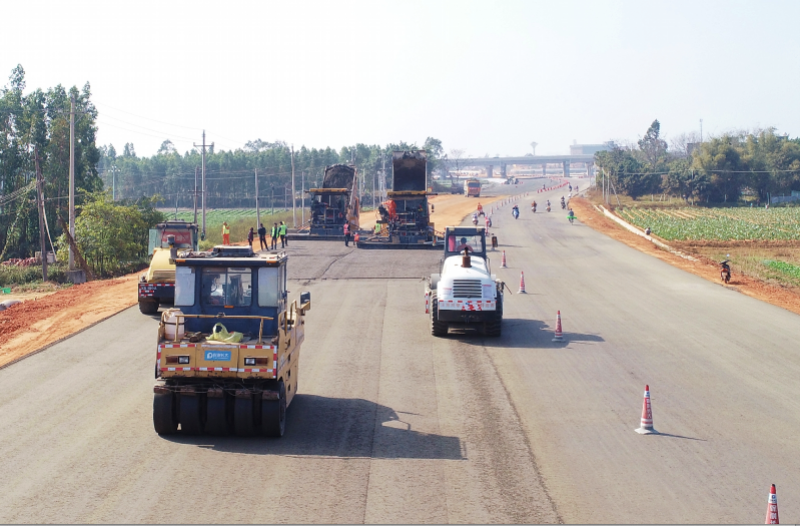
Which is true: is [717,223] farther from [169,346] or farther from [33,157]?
[169,346]

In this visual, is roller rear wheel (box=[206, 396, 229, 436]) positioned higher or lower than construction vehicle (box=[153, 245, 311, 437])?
lower

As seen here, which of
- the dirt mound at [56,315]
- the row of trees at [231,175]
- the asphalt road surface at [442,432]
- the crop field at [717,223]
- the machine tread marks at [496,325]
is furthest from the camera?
the row of trees at [231,175]

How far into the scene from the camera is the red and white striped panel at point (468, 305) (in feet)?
67.0

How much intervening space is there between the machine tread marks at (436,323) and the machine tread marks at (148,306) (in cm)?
859

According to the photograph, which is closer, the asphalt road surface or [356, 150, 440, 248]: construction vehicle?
the asphalt road surface

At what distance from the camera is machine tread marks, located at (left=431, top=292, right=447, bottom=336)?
67.8 feet

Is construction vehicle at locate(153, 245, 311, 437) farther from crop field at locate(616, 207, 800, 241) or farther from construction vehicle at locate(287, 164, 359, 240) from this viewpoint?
crop field at locate(616, 207, 800, 241)

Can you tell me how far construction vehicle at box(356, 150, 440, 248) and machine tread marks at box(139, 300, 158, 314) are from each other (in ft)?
73.8

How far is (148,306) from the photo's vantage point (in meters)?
23.8

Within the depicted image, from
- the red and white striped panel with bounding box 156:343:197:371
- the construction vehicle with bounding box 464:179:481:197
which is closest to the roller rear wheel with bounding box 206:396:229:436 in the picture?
the red and white striped panel with bounding box 156:343:197:371

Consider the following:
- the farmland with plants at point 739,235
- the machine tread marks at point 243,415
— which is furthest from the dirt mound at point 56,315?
the farmland with plants at point 739,235

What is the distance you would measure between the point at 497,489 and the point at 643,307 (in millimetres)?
18355

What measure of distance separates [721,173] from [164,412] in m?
113

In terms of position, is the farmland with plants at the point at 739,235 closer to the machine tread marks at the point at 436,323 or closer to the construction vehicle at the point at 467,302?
the construction vehicle at the point at 467,302
